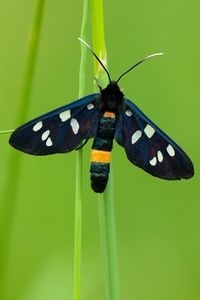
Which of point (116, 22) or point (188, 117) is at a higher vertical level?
point (116, 22)

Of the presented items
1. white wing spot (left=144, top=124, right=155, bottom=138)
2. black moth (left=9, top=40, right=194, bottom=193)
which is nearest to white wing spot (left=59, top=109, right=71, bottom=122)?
Result: black moth (left=9, top=40, right=194, bottom=193)

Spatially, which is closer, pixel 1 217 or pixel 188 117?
pixel 1 217

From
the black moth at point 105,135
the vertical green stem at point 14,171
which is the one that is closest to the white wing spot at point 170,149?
the black moth at point 105,135

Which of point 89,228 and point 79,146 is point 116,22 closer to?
point 89,228

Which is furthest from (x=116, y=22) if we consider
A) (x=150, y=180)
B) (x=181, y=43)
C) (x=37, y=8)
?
(x=37, y=8)

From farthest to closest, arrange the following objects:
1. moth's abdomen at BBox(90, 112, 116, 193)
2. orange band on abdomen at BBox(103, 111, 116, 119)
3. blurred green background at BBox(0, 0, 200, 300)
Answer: blurred green background at BBox(0, 0, 200, 300) → orange band on abdomen at BBox(103, 111, 116, 119) → moth's abdomen at BBox(90, 112, 116, 193)

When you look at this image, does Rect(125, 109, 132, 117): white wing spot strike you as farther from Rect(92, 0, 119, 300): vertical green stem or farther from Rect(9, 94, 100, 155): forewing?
Rect(92, 0, 119, 300): vertical green stem

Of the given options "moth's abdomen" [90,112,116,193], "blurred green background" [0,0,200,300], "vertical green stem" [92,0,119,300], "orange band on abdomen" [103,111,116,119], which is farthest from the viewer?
"blurred green background" [0,0,200,300]
